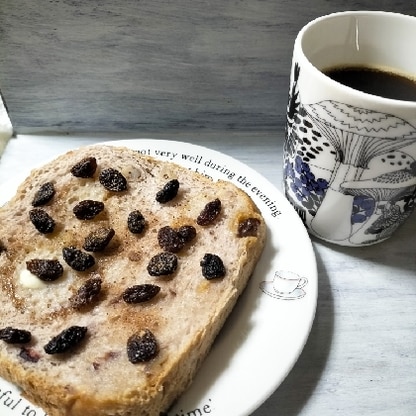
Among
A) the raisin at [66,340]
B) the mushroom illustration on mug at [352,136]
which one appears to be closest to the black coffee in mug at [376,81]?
the mushroom illustration on mug at [352,136]

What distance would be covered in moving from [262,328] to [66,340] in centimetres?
29

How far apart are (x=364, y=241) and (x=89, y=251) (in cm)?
51

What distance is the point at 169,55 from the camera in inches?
42.9

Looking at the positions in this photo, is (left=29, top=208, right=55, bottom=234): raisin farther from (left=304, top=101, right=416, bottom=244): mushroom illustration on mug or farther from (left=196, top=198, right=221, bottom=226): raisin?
(left=304, top=101, right=416, bottom=244): mushroom illustration on mug

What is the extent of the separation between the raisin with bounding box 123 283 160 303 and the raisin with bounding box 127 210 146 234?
12cm

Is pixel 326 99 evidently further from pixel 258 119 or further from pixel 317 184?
pixel 258 119

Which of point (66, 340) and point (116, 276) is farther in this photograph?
point (116, 276)

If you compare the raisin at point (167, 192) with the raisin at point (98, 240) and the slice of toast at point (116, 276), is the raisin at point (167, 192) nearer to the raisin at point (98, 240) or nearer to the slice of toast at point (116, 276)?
the slice of toast at point (116, 276)

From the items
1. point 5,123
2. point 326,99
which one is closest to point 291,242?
point 326,99

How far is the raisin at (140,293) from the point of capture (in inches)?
30.1

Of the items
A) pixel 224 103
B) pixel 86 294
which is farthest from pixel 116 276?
pixel 224 103

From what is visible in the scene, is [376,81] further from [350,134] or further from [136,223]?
[136,223]

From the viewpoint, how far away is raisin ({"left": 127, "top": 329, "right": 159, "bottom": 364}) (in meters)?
0.69

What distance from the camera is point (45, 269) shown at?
0.80 m
